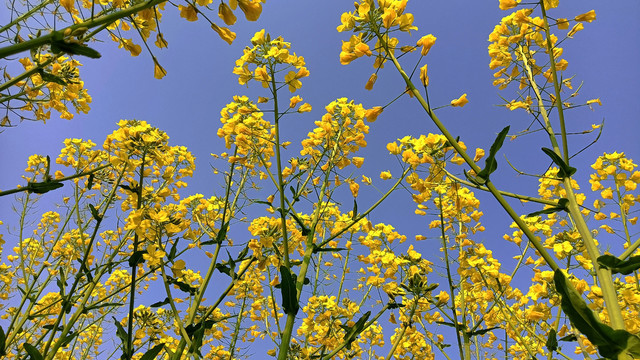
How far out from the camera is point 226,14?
113 centimetres

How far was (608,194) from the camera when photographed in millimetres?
3598

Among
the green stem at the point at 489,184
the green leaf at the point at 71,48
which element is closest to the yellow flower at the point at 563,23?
the green stem at the point at 489,184

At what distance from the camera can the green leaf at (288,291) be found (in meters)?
1.66

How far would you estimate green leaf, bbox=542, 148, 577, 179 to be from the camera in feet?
4.16

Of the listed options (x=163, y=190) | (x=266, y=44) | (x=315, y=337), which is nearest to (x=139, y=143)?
(x=163, y=190)

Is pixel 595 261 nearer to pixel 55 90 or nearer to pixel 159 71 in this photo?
pixel 159 71

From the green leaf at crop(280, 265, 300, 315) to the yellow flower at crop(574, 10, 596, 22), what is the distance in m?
2.07

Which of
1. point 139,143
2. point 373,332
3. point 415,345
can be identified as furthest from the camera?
point 373,332

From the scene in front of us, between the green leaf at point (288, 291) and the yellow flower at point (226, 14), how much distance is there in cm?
111

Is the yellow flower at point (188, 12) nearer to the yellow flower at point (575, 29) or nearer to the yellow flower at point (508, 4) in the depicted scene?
the yellow flower at point (508, 4)

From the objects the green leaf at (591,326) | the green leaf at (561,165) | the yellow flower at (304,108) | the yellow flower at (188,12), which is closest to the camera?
the green leaf at (591,326)

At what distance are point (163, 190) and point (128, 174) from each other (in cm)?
36

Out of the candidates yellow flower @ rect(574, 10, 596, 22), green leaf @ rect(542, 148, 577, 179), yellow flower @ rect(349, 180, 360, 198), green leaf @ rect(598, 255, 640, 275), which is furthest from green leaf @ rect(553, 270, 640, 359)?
yellow flower @ rect(349, 180, 360, 198)

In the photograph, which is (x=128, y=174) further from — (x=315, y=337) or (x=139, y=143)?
(x=315, y=337)
